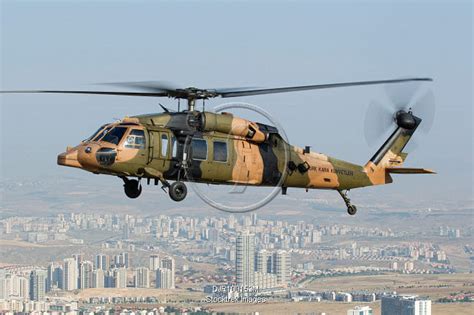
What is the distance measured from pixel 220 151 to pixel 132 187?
5.27ft

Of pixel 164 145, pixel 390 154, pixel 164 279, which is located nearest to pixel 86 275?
pixel 164 279

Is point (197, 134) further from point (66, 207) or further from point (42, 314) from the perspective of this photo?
point (66, 207)

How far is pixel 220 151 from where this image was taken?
20344 mm

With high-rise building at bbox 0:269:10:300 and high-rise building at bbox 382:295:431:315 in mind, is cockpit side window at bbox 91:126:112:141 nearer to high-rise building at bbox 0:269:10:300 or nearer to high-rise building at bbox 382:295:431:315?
high-rise building at bbox 382:295:431:315

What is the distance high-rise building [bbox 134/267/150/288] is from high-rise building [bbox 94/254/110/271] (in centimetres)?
484

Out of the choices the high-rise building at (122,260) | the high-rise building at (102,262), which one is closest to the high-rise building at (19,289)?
the high-rise building at (102,262)

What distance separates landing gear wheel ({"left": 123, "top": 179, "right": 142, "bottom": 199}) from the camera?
20.2 meters

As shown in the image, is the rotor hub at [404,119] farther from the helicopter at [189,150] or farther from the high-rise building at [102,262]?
the high-rise building at [102,262]

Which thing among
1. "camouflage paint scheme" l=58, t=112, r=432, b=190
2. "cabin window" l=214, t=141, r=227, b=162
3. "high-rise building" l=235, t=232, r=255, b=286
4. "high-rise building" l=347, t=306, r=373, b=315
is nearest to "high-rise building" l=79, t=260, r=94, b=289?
"high-rise building" l=235, t=232, r=255, b=286

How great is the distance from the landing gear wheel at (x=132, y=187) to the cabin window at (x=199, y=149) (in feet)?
3.68

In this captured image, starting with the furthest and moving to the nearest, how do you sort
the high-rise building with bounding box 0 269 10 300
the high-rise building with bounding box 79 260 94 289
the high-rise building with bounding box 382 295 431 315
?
the high-rise building with bounding box 79 260 94 289
the high-rise building with bounding box 0 269 10 300
the high-rise building with bounding box 382 295 431 315

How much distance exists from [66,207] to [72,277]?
38459 millimetres

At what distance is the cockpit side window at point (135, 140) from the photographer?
64.2 ft

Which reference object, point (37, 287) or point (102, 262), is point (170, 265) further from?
point (37, 287)
